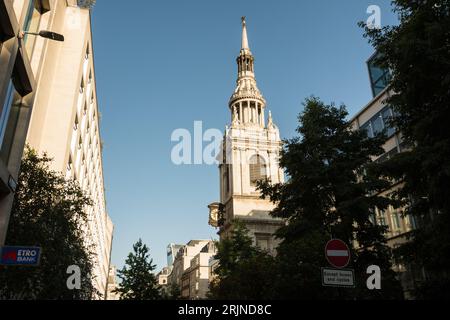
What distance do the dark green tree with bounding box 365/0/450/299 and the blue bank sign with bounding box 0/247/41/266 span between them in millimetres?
11054

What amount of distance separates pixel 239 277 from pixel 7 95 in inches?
633

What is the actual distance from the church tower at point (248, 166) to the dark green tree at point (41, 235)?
33.5 meters

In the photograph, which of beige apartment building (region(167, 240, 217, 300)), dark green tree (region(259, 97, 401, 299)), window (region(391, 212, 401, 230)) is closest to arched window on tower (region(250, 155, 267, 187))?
beige apartment building (region(167, 240, 217, 300))

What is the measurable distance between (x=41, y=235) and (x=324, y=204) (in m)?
13.0

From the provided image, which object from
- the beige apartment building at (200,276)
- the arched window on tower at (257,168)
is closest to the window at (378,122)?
the arched window on tower at (257,168)

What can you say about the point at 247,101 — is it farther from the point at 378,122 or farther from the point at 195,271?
the point at 195,271

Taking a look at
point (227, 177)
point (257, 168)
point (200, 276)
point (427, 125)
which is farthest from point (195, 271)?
point (427, 125)

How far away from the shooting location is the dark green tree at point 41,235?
13.1m

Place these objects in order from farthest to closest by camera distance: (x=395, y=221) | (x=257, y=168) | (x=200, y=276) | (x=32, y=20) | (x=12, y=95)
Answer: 1. (x=200, y=276)
2. (x=257, y=168)
3. (x=395, y=221)
4. (x=32, y=20)
5. (x=12, y=95)

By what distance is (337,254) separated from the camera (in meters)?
9.37

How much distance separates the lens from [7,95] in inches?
582

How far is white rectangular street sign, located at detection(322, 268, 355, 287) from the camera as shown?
28.6 ft
